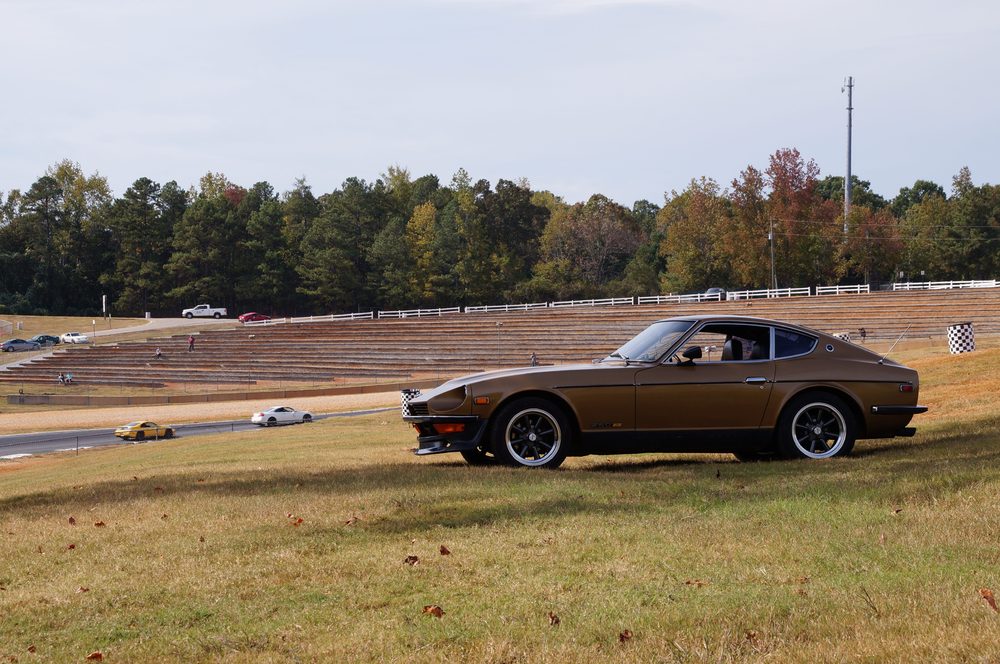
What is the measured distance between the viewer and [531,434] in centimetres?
1042

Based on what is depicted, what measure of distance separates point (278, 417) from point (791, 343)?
3371 cm

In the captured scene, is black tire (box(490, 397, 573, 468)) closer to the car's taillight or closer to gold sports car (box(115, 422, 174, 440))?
the car's taillight

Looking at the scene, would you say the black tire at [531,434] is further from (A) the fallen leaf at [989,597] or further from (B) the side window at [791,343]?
(A) the fallen leaf at [989,597]

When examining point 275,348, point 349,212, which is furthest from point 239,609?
point 349,212

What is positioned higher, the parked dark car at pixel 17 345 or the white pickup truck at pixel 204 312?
the white pickup truck at pixel 204 312

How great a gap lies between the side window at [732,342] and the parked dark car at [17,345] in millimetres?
83974

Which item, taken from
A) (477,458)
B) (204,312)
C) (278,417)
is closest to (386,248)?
(204,312)

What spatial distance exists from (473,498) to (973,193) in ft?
369

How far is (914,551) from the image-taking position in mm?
6008

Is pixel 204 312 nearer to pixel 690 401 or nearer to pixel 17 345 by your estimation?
pixel 17 345

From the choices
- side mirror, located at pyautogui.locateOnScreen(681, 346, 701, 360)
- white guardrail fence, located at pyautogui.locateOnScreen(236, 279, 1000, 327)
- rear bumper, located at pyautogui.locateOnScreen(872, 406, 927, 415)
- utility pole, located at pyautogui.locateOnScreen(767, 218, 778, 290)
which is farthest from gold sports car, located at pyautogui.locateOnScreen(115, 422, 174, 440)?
utility pole, located at pyautogui.locateOnScreen(767, 218, 778, 290)

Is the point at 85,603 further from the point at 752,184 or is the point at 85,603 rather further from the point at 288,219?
the point at 288,219

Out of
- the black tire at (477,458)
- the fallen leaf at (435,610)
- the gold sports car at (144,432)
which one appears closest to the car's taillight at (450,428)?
the black tire at (477,458)

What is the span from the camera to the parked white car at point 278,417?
137 ft
